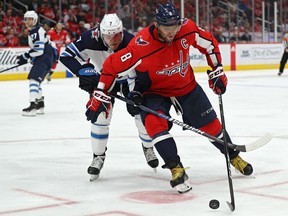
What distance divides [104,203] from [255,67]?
15375 millimetres

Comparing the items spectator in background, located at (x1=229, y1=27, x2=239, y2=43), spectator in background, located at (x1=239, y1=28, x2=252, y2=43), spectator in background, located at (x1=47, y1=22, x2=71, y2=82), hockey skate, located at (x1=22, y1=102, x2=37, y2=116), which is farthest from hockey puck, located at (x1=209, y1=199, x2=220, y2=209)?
spectator in background, located at (x1=239, y1=28, x2=252, y2=43)

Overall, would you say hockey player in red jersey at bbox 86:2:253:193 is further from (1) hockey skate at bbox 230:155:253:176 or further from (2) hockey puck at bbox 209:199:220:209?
(2) hockey puck at bbox 209:199:220:209

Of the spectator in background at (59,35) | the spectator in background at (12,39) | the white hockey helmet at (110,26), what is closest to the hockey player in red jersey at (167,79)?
the white hockey helmet at (110,26)

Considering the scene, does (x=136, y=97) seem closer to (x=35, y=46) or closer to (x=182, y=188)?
(x=182, y=188)

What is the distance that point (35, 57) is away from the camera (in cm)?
828

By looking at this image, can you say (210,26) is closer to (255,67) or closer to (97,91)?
(255,67)

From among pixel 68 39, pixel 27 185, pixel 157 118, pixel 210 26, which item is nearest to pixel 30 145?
pixel 27 185

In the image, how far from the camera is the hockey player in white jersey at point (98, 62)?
3971 millimetres

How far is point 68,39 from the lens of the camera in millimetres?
15781

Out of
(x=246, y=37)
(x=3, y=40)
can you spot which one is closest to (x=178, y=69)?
(x=3, y=40)

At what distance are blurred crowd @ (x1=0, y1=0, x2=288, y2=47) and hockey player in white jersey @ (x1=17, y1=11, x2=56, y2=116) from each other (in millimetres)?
6385

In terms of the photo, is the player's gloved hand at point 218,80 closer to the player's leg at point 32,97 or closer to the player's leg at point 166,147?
the player's leg at point 166,147

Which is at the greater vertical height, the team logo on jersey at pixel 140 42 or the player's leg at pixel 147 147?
the team logo on jersey at pixel 140 42

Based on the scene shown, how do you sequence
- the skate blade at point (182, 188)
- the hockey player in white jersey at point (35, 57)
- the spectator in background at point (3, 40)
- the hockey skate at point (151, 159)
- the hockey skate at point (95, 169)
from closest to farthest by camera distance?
the skate blade at point (182, 188) < the hockey skate at point (95, 169) < the hockey skate at point (151, 159) < the hockey player in white jersey at point (35, 57) < the spectator in background at point (3, 40)
